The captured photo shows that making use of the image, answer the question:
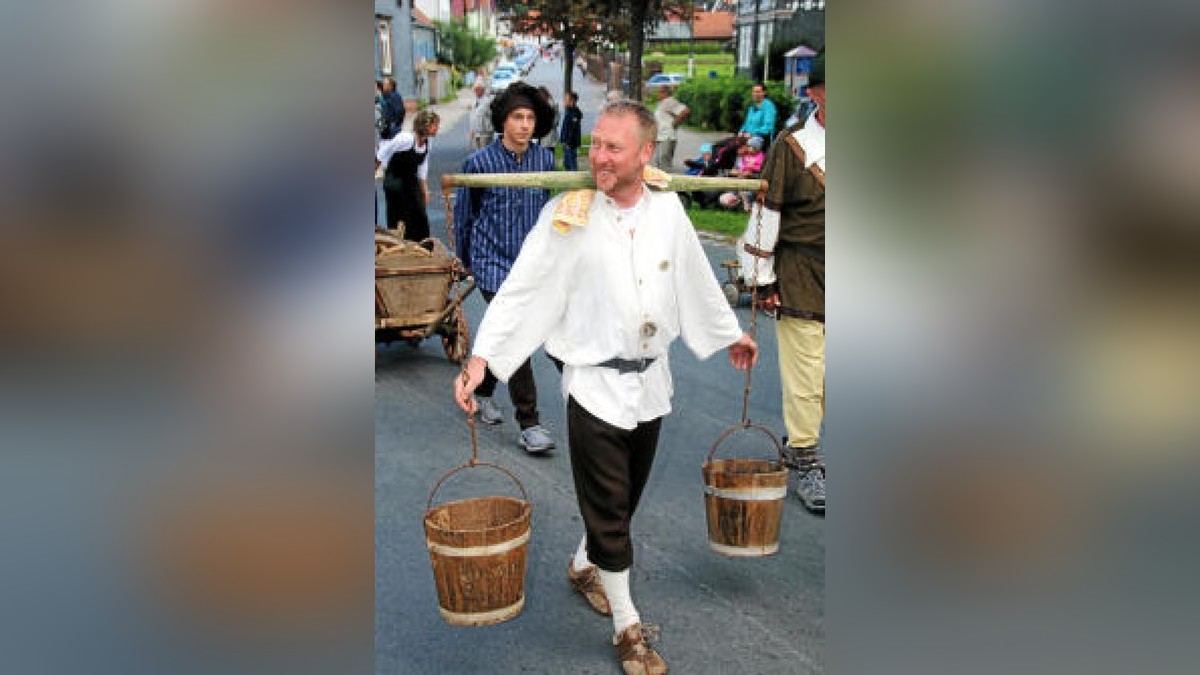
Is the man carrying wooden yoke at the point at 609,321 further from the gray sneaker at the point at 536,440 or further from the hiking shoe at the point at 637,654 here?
the gray sneaker at the point at 536,440

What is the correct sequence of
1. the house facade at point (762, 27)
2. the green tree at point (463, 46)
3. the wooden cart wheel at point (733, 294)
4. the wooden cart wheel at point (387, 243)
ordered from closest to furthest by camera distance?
the wooden cart wheel at point (387, 243) < the wooden cart wheel at point (733, 294) < the house facade at point (762, 27) < the green tree at point (463, 46)

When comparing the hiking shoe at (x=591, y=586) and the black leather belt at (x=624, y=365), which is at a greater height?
the black leather belt at (x=624, y=365)

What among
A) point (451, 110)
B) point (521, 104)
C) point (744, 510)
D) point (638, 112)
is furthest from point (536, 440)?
point (451, 110)

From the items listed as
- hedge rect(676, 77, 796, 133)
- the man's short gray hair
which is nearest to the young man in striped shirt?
the man's short gray hair

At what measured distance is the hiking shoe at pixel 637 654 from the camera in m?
3.39

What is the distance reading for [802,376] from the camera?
481cm

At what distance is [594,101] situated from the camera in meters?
41.7

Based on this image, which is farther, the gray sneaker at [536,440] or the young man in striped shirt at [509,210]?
the gray sneaker at [536,440]

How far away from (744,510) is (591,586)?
74cm

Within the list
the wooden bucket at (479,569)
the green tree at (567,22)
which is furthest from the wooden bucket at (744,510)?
the green tree at (567,22)

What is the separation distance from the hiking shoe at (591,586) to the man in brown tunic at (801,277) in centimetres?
135

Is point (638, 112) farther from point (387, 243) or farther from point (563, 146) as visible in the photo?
point (563, 146)
